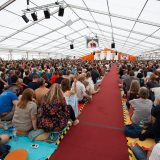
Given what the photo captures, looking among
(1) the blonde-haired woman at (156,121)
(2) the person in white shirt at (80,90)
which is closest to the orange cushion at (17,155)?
(1) the blonde-haired woman at (156,121)

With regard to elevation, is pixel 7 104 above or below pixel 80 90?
above

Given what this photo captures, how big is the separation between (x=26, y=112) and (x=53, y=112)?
602 millimetres

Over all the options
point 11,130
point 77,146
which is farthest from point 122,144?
point 11,130

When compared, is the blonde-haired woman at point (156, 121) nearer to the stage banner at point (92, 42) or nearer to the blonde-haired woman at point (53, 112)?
the blonde-haired woman at point (53, 112)

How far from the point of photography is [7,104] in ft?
14.0

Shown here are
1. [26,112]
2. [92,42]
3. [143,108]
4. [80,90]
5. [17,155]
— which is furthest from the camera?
[92,42]

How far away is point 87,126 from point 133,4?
6881 millimetres

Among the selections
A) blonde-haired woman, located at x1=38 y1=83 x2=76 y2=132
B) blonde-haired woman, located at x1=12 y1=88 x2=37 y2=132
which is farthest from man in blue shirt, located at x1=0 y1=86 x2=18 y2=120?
blonde-haired woman, located at x1=38 y1=83 x2=76 y2=132

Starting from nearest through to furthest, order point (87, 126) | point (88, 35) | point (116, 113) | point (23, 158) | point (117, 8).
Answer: point (23, 158)
point (87, 126)
point (116, 113)
point (117, 8)
point (88, 35)

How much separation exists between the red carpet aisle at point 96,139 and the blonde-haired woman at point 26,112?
32.7 inches

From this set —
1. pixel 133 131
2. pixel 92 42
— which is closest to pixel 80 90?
pixel 133 131

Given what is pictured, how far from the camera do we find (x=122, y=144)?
3859mm

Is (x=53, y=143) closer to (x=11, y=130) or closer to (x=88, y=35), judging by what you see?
(x=11, y=130)

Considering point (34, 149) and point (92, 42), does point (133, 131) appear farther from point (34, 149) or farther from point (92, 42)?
point (92, 42)
